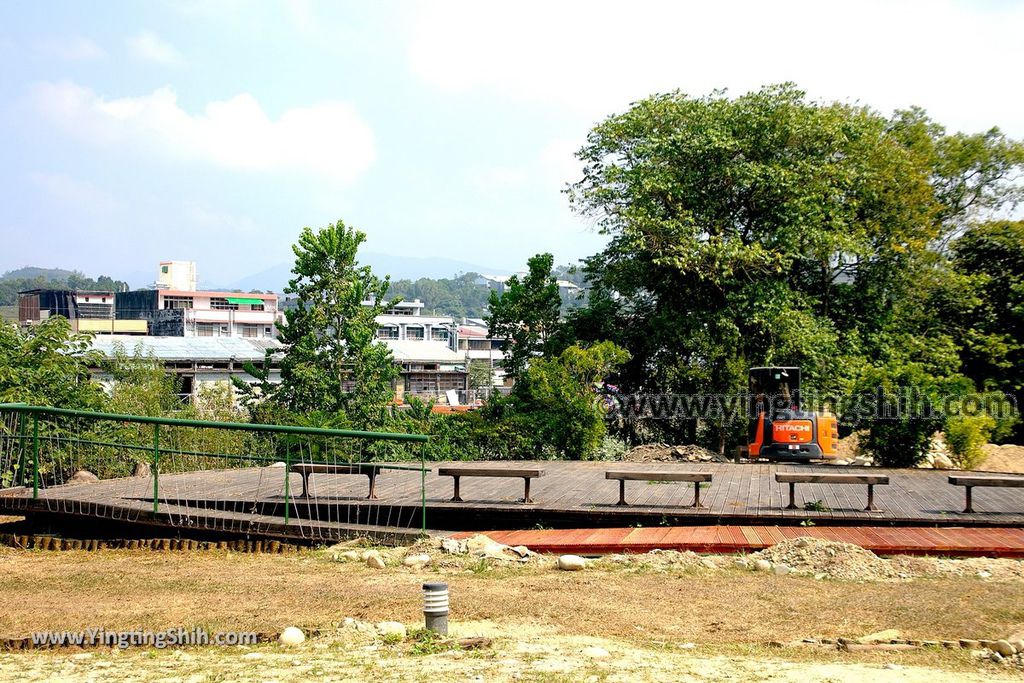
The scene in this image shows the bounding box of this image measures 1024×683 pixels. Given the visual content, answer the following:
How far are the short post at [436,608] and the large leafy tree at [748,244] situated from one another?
53.2ft

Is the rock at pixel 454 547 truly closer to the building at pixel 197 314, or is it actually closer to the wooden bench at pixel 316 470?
the wooden bench at pixel 316 470

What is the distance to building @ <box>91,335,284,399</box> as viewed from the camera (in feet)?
182

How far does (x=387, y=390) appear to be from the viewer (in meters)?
29.3

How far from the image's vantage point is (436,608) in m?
7.25

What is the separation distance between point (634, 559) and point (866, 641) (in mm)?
3517

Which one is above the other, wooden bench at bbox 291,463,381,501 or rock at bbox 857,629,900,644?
wooden bench at bbox 291,463,381,501

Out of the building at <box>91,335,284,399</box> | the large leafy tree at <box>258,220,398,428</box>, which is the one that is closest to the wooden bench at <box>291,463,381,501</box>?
the large leafy tree at <box>258,220,398,428</box>

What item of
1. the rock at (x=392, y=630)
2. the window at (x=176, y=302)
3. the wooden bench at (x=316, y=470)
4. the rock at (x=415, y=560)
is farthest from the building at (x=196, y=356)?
the rock at (x=392, y=630)

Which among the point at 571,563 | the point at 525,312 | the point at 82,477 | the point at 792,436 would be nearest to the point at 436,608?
the point at 571,563

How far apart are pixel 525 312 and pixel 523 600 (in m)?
14.6

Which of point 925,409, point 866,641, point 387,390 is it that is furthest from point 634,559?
point 387,390

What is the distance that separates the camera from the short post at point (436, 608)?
7.23 meters

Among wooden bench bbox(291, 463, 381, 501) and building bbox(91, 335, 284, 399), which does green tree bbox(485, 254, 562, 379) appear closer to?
wooden bench bbox(291, 463, 381, 501)

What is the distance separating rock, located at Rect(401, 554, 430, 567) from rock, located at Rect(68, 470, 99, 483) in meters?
7.41
